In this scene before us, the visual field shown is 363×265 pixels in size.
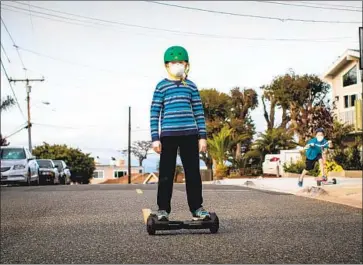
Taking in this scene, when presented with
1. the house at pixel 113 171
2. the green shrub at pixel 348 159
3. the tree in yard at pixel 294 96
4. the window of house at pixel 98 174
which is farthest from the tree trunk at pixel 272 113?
the window of house at pixel 98 174

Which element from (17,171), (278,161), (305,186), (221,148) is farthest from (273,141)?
(17,171)

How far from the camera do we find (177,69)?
3.31 meters

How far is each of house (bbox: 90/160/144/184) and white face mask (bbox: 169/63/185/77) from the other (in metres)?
2.43

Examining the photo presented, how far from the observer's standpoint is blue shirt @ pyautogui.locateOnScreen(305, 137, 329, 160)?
4.54 meters

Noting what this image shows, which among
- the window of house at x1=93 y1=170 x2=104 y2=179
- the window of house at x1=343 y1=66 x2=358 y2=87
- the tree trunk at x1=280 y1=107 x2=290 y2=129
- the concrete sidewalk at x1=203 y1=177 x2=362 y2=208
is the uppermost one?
the window of house at x1=343 y1=66 x2=358 y2=87

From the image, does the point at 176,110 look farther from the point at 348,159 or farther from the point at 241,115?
the point at 348,159

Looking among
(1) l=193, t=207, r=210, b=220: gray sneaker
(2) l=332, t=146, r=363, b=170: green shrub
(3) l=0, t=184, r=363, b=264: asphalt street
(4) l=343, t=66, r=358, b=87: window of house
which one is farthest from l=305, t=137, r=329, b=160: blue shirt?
(4) l=343, t=66, r=358, b=87: window of house

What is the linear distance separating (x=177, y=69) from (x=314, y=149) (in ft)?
6.13

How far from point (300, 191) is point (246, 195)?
82 cm

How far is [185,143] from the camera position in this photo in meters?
3.27

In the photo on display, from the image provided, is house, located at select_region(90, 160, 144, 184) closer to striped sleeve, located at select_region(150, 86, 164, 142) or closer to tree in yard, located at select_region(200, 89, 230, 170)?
tree in yard, located at select_region(200, 89, 230, 170)

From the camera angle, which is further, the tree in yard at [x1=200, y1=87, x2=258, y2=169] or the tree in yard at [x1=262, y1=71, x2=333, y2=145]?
the tree in yard at [x1=262, y1=71, x2=333, y2=145]

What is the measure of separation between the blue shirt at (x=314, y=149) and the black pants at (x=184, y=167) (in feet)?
4.62

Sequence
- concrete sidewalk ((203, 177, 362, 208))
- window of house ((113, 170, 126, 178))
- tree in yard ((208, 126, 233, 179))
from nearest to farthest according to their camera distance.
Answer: tree in yard ((208, 126, 233, 179)) < concrete sidewalk ((203, 177, 362, 208)) < window of house ((113, 170, 126, 178))
